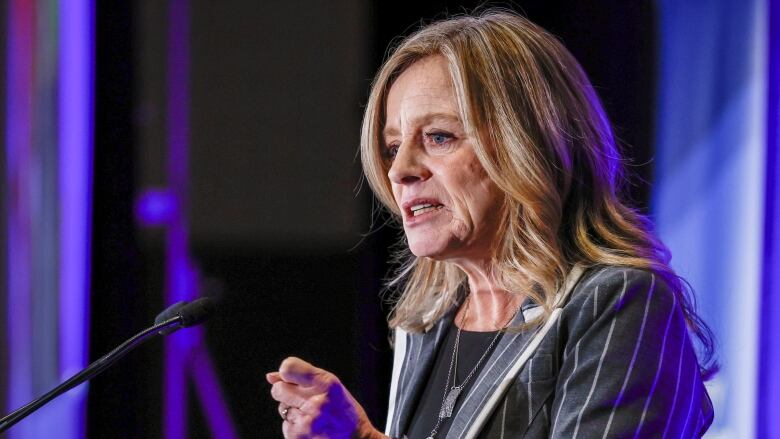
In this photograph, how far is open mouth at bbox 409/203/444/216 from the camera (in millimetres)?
1401

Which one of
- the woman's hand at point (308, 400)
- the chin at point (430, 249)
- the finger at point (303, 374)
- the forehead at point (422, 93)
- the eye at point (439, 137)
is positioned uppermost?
the forehead at point (422, 93)

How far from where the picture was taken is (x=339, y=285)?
2.87m

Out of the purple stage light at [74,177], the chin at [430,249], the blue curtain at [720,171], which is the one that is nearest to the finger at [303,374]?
the chin at [430,249]

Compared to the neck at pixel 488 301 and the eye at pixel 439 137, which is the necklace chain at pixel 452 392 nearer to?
the neck at pixel 488 301

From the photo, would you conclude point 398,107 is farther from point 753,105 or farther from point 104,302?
point 104,302

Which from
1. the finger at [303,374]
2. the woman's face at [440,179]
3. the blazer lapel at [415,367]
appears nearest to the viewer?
the finger at [303,374]

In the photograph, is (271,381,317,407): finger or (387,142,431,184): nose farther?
(387,142,431,184): nose

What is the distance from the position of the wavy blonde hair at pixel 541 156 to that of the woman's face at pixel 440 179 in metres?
0.03

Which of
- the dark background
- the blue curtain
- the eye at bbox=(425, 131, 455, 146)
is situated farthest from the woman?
the dark background

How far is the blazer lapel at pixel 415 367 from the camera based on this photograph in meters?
1.50

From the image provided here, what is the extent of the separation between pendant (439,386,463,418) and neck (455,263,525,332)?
122mm

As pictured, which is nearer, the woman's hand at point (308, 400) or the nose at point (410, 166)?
the woman's hand at point (308, 400)

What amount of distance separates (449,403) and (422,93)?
0.52 m

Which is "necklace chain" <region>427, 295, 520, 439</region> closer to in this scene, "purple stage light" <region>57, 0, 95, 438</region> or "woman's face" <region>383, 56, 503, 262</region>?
"woman's face" <region>383, 56, 503, 262</region>
